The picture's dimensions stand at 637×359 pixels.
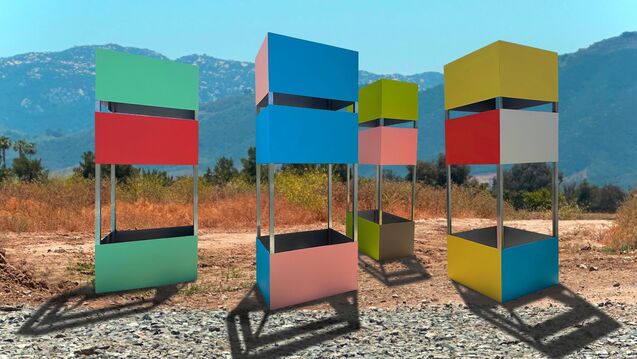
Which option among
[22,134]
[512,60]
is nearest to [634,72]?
[512,60]

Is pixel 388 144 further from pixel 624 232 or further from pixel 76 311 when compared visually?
A: pixel 624 232

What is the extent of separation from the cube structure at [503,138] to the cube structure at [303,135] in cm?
180

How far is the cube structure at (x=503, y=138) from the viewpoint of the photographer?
516cm

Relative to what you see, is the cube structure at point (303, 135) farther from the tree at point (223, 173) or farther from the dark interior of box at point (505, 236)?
the tree at point (223, 173)

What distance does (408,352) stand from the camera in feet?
12.5

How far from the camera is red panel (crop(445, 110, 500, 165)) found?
17.0 ft

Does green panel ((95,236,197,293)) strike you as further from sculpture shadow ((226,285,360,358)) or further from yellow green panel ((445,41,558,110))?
yellow green panel ((445,41,558,110))

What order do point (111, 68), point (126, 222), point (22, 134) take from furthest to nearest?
point (22, 134) < point (126, 222) < point (111, 68)

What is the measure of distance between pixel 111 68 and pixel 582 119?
153395 millimetres

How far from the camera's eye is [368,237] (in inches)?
311

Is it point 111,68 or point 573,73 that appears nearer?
point 111,68

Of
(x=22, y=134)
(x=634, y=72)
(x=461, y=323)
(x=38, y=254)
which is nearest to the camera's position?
(x=461, y=323)

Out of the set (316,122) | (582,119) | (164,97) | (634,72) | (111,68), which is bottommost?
(316,122)

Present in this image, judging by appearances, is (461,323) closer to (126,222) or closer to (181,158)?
(181,158)
